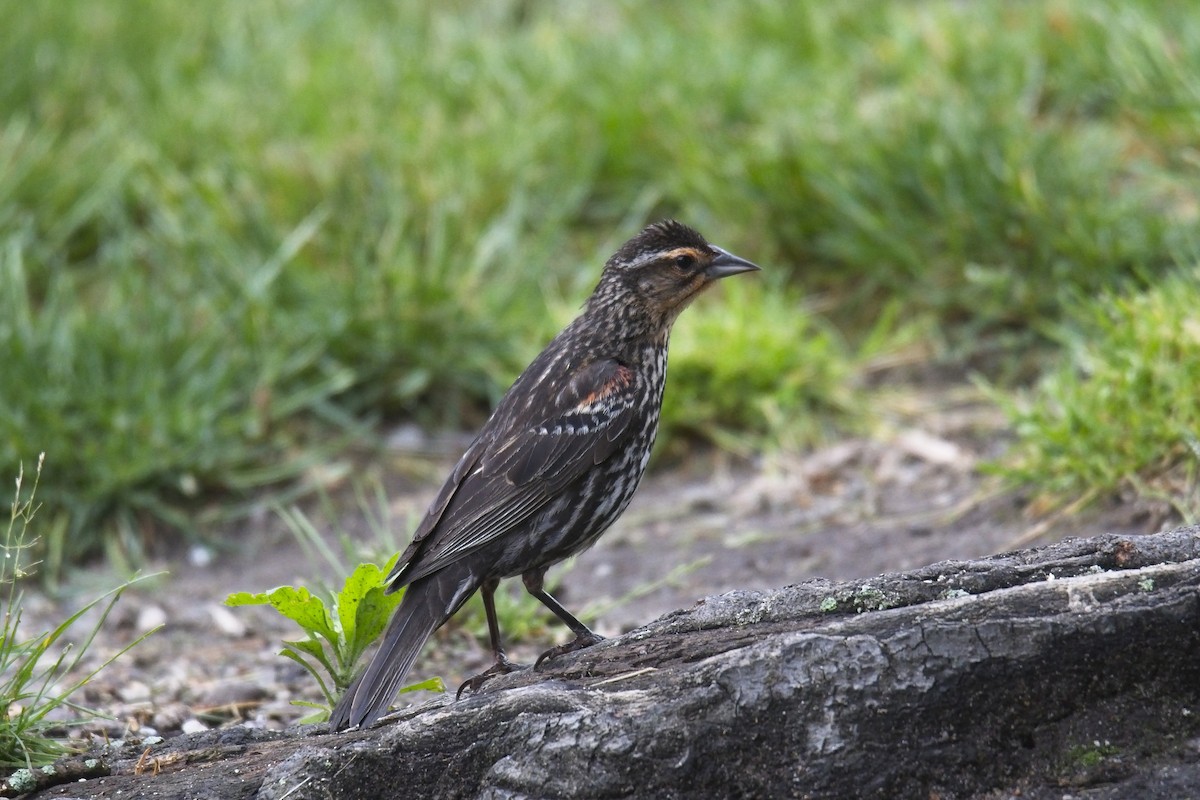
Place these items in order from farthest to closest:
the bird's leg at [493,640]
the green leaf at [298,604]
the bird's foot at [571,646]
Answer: the bird's leg at [493,640]
the bird's foot at [571,646]
the green leaf at [298,604]

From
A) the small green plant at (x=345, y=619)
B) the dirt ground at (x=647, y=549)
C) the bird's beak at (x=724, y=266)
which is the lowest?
the dirt ground at (x=647, y=549)

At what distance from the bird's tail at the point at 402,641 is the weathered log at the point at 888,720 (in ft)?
1.46

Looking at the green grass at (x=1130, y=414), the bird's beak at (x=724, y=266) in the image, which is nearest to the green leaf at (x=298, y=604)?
the bird's beak at (x=724, y=266)

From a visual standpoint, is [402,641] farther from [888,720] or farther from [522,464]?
[888,720]

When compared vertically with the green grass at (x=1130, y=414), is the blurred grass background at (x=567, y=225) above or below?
above

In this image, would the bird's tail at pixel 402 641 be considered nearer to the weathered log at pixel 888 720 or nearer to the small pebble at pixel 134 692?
the weathered log at pixel 888 720

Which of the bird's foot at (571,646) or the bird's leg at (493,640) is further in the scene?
the bird's leg at (493,640)

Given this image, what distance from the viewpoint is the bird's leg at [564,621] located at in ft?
12.9

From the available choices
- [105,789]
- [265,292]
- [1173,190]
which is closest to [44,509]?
[265,292]

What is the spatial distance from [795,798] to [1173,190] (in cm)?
490

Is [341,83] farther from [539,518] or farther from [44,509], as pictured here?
[539,518]

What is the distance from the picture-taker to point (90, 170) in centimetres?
816

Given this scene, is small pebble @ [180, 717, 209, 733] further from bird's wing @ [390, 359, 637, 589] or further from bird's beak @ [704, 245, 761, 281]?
bird's beak @ [704, 245, 761, 281]

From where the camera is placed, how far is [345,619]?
3.89 metres
